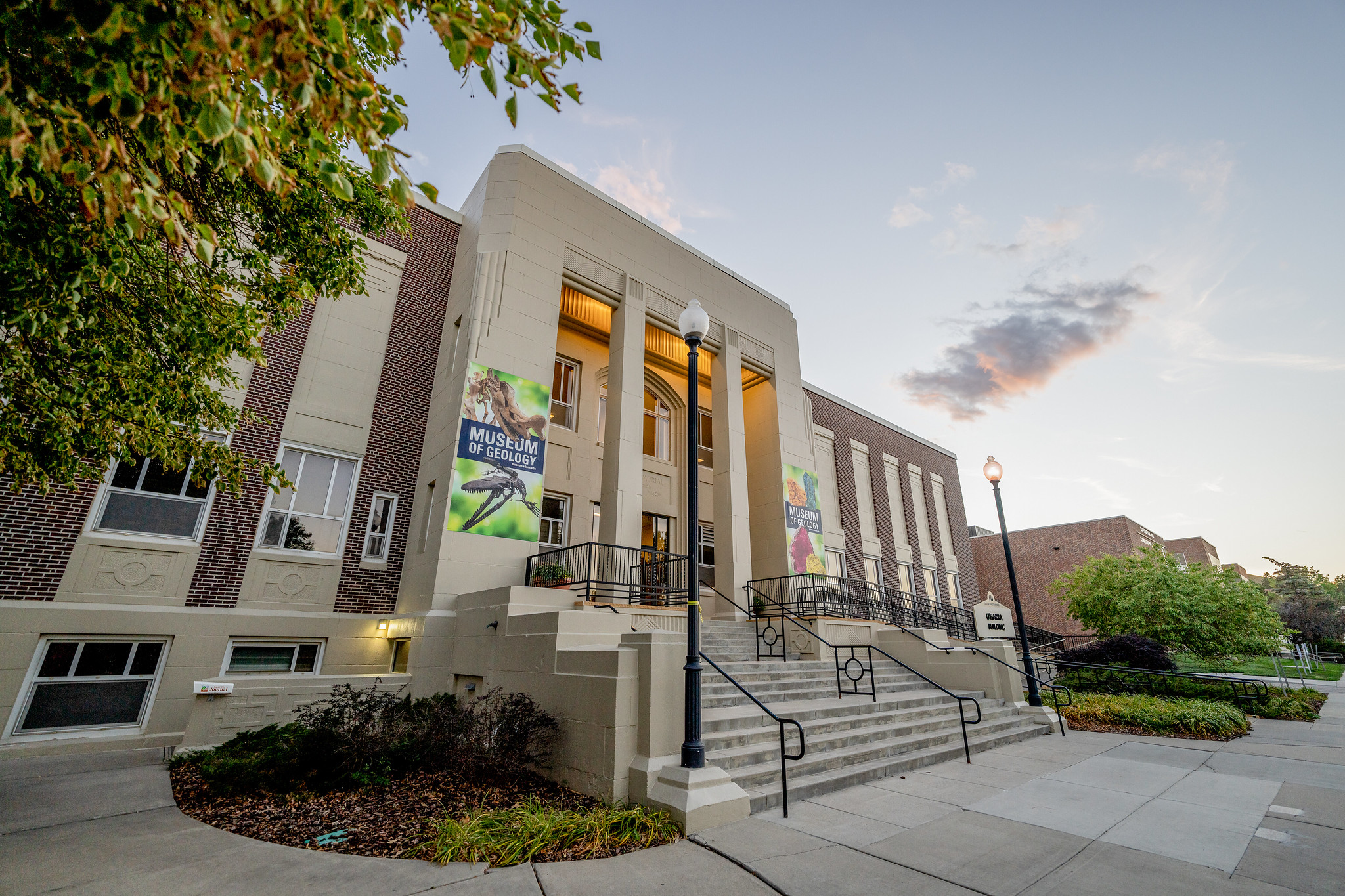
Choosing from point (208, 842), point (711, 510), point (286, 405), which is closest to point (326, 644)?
point (286, 405)

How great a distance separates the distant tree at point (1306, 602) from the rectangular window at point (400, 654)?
206ft

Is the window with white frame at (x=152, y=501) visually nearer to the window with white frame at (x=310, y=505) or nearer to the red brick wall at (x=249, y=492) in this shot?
the red brick wall at (x=249, y=492)

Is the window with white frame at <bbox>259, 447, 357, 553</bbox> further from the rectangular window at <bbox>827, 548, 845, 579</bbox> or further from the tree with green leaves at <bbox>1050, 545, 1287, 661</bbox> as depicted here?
the tree with green leaves at <bbox>1050, 545, 1287, 661</bbox>

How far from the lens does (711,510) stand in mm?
18344

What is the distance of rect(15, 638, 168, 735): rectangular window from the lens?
Answer: 9109 millimetres

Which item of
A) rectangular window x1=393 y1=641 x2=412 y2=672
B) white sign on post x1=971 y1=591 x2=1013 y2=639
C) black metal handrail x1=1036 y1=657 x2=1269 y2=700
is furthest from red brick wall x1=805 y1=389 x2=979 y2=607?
rectangular window x1=393 y1=641 x2=412 y2=672

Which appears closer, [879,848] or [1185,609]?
[879,848]

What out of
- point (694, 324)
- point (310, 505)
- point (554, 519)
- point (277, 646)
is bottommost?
point (277, 646)

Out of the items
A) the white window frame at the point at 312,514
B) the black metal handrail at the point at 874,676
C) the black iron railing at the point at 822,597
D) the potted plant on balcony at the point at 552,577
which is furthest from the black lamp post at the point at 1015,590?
the white window frame at the point at 312,514

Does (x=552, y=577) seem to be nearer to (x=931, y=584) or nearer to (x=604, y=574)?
(x=604, y=574)

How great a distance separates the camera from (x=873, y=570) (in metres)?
25.0

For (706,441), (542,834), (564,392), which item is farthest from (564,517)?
(542,834)

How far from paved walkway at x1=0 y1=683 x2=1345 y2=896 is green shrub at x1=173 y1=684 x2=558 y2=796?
2.34ft

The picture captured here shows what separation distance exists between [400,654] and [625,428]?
6934 millimetres
